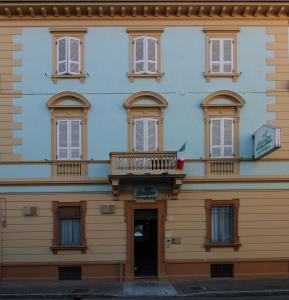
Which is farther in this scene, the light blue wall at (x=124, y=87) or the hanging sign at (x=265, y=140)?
the light blue wall at (x=124, y=87)

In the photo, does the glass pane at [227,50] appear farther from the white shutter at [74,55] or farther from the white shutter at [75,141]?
the white shutter at [75,141]

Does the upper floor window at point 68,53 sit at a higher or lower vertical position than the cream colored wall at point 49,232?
Result: higher

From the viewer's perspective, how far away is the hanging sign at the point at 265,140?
715 inches

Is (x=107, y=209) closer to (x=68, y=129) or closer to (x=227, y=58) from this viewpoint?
(x=68, y=129)

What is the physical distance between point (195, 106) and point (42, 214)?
23.1 ft

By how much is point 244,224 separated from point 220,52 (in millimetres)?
6576

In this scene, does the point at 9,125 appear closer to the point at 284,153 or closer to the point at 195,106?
the point at 195,106

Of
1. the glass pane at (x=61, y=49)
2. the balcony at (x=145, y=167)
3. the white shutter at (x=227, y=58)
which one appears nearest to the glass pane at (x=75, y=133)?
the balcony at (x=145, y=167)

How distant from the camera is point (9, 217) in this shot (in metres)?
20.5

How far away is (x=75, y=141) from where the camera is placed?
68.1 feet

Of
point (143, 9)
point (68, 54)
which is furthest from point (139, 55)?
point (68, 54)

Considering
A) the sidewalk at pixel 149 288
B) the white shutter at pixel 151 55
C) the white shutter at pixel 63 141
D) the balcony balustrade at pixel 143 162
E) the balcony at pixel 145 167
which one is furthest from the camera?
the white shutter at pixel 151 55

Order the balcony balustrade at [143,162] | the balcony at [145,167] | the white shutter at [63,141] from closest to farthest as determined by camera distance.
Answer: the balcony at [145,167] → the balcony balustrade at [143,162] → the white shutter at [63,141]

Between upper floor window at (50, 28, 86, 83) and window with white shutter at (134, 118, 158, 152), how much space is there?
2.78m
